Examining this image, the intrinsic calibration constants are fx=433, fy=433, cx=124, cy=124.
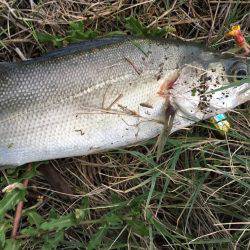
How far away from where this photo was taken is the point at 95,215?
3295mm

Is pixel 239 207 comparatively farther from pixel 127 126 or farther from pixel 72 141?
pixel 72 141

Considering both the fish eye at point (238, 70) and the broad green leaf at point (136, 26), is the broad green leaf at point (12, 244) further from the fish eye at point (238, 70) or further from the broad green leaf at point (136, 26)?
the fish eye at point (238, 70)

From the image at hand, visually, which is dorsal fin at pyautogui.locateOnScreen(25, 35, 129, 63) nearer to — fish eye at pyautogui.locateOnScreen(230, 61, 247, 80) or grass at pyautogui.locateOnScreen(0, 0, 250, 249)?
grass at pyautogui.locateOnScreen(0, 0, 250, 249)

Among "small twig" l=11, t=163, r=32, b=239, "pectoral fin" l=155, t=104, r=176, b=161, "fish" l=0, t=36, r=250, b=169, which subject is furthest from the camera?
"small twig" l=11, t=163, r=32, b=239

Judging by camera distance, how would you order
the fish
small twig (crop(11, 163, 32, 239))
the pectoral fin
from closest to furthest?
the fish
the pectoral fin
small twig (crop(11, 163, 32, 239))

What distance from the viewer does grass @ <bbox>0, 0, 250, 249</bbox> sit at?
9.98 ft

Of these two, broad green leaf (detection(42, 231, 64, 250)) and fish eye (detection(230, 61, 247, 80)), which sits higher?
fish eye (detection(230, 61, 247, 80))

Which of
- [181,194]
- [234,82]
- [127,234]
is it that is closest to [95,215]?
[127,234]

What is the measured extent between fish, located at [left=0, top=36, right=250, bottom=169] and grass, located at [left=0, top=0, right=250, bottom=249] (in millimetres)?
207

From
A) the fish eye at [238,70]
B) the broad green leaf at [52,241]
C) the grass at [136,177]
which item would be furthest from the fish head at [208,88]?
the broad green leaf at [52,241]

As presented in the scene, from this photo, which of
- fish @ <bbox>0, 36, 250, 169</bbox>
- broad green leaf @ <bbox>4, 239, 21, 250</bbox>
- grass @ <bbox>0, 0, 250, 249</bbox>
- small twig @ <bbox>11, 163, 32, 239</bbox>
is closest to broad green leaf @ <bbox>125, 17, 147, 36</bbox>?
grass @ <bbox>0, 0, 250, 249</bbox>

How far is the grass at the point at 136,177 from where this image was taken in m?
3.04

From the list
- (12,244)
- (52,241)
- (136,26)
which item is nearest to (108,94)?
(136,26)

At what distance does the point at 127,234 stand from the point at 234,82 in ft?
4.46
